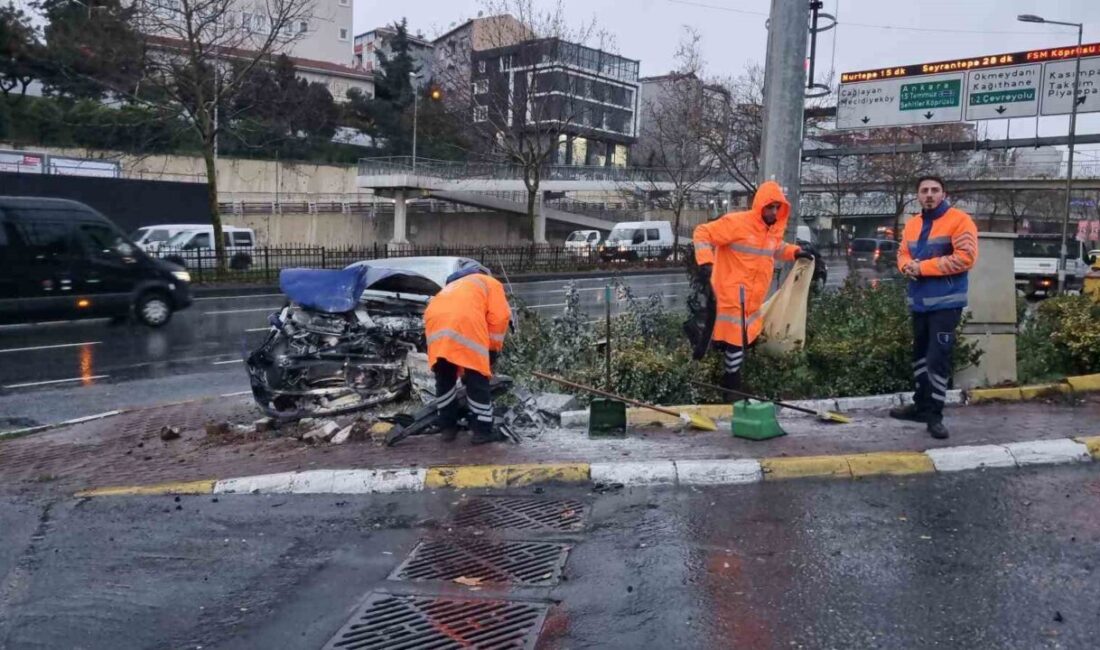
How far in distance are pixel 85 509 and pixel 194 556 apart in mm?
1442

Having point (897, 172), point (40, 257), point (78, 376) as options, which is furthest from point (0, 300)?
point (897, 172)

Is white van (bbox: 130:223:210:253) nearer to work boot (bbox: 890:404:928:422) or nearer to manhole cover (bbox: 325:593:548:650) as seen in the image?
work boot (bbox: 890:404:928:422)

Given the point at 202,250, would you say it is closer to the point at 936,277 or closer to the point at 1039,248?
the point at 936,277

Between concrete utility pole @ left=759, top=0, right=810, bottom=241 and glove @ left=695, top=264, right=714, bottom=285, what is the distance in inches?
72.6

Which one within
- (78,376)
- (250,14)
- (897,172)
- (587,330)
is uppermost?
(250,14)

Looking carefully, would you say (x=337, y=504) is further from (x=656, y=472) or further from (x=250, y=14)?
(x=250, y=14)

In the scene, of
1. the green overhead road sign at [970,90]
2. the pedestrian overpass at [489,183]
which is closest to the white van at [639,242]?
the pedestrian overpass at [489,183]

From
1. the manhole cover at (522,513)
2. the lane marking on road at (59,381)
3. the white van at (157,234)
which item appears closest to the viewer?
the manhole cover at (522,513)

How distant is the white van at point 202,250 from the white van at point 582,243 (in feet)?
41.2

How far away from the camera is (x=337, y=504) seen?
19.6 ft

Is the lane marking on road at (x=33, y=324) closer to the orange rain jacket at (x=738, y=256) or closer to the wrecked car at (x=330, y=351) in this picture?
the wrecked car at (x=330, y=351)

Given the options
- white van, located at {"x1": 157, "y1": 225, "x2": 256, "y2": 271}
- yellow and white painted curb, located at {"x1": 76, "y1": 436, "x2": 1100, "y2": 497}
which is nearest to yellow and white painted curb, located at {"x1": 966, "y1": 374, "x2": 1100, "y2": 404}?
yellow and white painted curb, located at {"x1": 76, "y1": 436, "x2": 1100, "y2": 497}

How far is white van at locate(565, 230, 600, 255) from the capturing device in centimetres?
3652

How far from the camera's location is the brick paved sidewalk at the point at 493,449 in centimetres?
653
